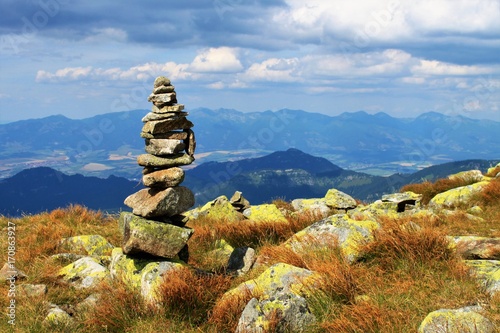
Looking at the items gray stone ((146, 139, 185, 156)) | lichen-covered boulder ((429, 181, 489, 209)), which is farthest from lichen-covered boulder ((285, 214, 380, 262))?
lichen-covered boulder ((429, 181, 489, 209))

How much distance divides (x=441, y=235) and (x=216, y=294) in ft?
19.2

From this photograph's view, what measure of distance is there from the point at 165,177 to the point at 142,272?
2.93m

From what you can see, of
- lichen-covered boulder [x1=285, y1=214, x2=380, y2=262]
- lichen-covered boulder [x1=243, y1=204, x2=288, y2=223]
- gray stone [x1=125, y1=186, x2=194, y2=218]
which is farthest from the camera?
lichen-covered boulder [x1=243, y1=204, x2=288, y2=223]

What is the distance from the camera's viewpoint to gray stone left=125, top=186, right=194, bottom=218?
1213cm

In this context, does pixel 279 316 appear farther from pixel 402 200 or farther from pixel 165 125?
pixel 402 200

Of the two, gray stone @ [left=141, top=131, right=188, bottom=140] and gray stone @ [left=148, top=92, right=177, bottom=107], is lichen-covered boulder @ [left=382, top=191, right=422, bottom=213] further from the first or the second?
gray stone @ [left=148, top=92, right=177, bottom=107]

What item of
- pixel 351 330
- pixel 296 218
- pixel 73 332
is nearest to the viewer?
pixel 351 330

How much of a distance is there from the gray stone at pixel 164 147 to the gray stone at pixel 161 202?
3.80 feet

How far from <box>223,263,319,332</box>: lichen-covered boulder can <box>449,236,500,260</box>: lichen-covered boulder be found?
13.8ft

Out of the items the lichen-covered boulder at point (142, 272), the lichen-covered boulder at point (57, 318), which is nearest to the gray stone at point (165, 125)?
the lichen-covered boulder at point (142, 272)

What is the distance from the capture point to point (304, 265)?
33.8ft

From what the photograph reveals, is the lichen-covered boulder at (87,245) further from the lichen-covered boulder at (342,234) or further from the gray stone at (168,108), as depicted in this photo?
the lichen-covered boulder at (342,234)

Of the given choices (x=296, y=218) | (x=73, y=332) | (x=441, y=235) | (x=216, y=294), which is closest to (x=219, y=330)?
(x=216, y=294)

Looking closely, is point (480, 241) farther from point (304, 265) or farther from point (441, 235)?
point (304, 265)
